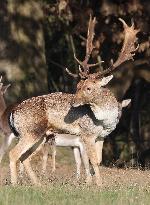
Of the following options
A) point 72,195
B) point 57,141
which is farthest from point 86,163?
point 72,195

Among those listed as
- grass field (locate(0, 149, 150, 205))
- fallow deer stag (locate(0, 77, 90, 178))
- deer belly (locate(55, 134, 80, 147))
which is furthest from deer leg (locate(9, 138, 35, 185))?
deer belly (locate(55, 134, 80, 147))

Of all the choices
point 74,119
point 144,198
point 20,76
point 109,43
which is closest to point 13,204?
point 144,198

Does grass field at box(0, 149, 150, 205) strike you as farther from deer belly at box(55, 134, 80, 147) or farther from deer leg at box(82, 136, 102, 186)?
deer belly at box(55, 134, 80, 147)

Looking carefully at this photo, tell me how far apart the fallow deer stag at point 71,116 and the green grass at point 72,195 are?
1.68 metres

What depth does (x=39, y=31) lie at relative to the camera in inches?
773

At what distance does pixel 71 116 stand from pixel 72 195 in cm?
284

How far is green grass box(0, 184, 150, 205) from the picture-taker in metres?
9.84

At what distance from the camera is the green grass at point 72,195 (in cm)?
984

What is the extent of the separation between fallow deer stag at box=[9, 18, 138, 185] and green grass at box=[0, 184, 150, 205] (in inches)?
66.1

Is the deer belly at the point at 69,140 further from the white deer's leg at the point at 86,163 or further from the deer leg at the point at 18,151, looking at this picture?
the deer leg at the point at 18,151

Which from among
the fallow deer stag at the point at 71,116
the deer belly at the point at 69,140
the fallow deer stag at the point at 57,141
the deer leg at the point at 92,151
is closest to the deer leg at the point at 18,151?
the fallow deer stag at the point at 71,116

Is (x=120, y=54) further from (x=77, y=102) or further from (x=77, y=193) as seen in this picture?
(x=77, y=193)

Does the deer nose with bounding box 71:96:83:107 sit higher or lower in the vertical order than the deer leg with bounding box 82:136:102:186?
higher

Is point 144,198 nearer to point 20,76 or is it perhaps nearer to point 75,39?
point 20,76
